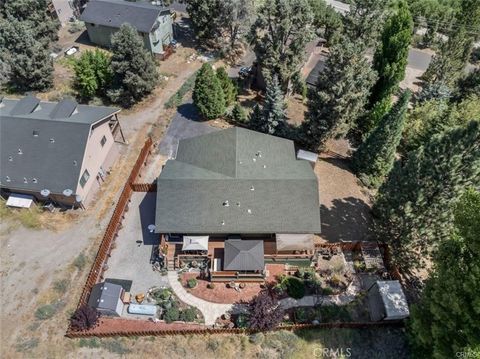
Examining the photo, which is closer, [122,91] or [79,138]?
[79,138]

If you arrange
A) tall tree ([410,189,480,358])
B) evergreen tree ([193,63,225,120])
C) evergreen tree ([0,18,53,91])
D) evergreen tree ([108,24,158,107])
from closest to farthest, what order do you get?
1. tall tree ([410,189,480,358])
2. evergreen tree ([193,63,225,120])
3. evergreen tree ([108,24,158,107])
4. evergreen tree ([0,18,53,91])

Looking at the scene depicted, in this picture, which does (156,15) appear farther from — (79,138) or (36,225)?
(36,225)

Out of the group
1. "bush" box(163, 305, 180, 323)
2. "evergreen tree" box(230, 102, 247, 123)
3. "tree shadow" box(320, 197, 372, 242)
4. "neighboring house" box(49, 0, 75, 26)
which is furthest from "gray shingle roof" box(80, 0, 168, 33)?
"bush" box(163, 305, 180, 323)

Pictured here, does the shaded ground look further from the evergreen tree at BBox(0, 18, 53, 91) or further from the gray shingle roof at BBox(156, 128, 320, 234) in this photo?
the evergreen tree at BBox(0, 18, 53, 91)

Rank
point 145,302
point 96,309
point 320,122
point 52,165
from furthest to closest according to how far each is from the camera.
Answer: point 320,122 < point 52,165 < point 145,302 < point 96,309

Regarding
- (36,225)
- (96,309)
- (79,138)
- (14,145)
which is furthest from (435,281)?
(14,145)

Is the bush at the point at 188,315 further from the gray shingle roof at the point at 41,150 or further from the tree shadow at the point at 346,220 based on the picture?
the gray shingle roof at the point at 41,150
